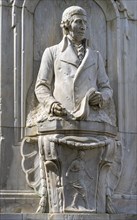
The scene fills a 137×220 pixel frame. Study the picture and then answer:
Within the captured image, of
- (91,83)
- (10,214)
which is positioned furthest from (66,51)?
(10,214)

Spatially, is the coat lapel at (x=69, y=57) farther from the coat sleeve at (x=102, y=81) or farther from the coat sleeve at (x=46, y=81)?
the coat sleeve at (x=102, y=81)

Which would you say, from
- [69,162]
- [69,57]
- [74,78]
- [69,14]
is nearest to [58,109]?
[74,78]

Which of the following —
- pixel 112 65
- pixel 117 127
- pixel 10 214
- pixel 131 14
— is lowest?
pixel 10 214

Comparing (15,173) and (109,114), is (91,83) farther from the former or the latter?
(15,173)

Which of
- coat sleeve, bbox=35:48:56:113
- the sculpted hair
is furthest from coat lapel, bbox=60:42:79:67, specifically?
the sculpted hair

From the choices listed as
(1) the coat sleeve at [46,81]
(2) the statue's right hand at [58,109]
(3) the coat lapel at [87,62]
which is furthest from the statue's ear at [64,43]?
(2) the statue's right hand at [58,109]

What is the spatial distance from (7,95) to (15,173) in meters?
1.13

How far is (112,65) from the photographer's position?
12.5 m

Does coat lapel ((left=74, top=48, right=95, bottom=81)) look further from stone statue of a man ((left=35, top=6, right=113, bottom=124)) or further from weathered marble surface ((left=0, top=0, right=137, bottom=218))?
weathered marble surface ((left=0, top=0, right=137, bottom=218))

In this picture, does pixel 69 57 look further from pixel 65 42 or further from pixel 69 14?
pixel 69 14

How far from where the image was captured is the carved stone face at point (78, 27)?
11.9m

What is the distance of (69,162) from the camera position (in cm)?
1153

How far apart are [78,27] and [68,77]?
75 cm

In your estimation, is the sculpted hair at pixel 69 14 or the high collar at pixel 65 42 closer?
the sculpted hair at pixel 69 14
